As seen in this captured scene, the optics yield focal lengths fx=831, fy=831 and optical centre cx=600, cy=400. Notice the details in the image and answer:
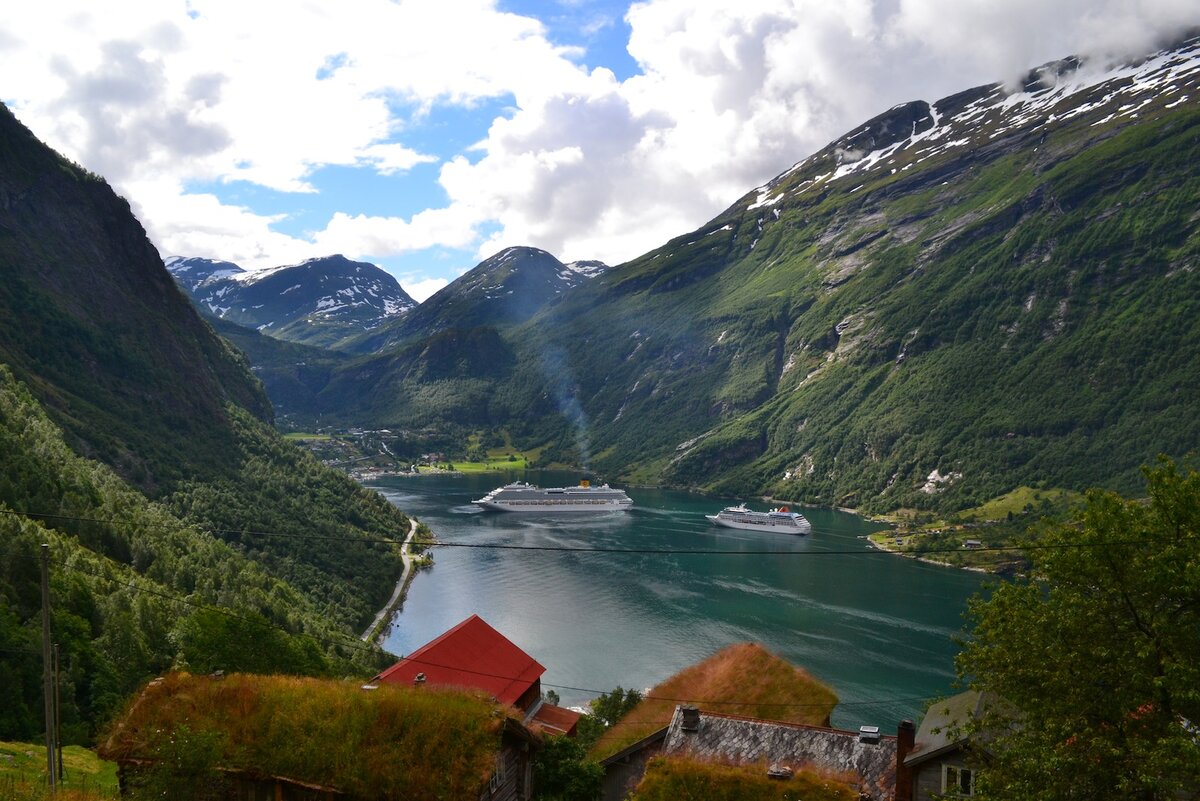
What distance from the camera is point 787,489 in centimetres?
15425

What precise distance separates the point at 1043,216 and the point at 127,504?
16985 cm

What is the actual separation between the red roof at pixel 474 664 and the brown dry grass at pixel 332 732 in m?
9.67

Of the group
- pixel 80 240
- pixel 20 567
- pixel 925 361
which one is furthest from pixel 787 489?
pixel 20 567

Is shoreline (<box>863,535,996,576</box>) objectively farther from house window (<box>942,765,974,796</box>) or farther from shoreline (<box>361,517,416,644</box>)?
house window (<box>942,765,974,796</box>)

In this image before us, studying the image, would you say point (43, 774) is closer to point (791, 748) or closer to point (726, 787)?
point (726, 787)

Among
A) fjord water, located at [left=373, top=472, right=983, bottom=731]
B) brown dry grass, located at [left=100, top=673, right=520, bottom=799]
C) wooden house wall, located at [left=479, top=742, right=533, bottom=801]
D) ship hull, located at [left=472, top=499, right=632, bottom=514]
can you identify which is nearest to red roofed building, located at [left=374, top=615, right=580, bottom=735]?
wooden house wall, located at [left=479, top=742, right=533, bottom=801]

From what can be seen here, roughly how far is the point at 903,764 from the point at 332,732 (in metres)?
12.2

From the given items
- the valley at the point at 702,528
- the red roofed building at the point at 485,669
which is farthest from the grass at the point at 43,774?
the red roofed building at the point at 485,669

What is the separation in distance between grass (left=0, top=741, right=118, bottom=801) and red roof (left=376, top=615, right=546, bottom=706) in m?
7.47

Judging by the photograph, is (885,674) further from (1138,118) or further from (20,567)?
(1138,118)

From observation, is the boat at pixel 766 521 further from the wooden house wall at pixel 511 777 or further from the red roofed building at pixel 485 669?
the wooden house wall at pixel 511 777

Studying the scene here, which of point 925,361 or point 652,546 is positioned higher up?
point 925,361

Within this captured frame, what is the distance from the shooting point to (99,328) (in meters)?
85.4

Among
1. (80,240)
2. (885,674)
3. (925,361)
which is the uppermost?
(925,361)
